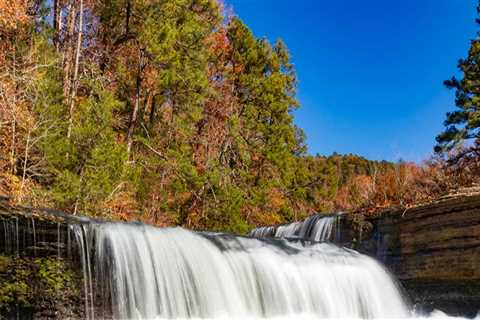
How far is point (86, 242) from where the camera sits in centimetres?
734

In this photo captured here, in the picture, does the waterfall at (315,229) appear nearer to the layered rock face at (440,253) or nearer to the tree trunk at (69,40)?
the layered rock face at (440,253)

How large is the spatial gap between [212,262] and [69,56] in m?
9.23

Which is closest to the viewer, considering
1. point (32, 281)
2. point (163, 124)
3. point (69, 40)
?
point (32, 281)

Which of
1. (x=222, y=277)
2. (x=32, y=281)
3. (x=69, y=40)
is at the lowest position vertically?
(x=222, y=277)

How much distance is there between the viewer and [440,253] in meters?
10.7

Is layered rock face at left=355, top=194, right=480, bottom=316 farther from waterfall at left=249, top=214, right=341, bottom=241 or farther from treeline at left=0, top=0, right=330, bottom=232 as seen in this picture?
treeline at left=0, top=0, right=330, bottom=232

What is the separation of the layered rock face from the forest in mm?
1787

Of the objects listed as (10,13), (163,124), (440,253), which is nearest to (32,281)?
(10,13)

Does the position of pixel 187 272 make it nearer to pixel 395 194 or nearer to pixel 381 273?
pixel 381 273

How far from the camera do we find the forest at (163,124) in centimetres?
1118

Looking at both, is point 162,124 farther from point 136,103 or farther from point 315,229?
point 315,229

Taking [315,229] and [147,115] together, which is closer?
[315,229]

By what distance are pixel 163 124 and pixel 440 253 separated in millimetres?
Result: 12290

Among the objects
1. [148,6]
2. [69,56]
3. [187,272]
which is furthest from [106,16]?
[187,272]
